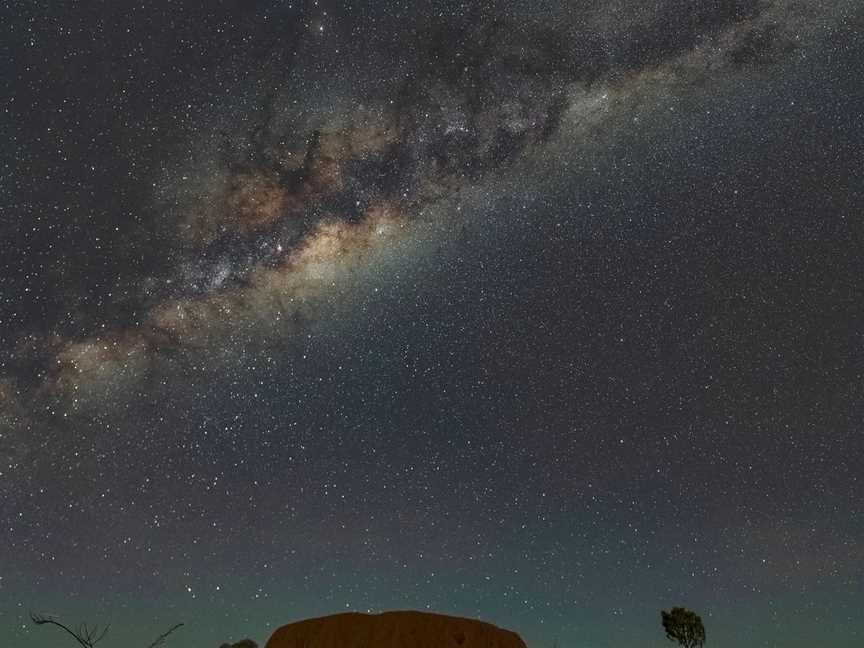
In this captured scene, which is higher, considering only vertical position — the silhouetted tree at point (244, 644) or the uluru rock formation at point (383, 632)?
the silhouetted tree at point (244, 644)

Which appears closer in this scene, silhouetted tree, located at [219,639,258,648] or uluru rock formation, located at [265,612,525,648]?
uluru rock formation, located at [265,612,525,648]

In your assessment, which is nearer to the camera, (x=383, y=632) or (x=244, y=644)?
(x=383, y=632)

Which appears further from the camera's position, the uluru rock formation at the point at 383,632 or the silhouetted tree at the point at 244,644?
the silhouetted tree at the point at 244,644

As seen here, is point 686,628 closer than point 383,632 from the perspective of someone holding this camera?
No

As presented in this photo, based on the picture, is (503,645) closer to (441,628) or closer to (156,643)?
(441,628)

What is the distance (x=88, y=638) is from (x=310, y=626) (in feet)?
27.9

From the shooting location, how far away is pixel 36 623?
20641 millimetres

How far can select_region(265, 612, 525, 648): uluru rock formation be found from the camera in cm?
1800

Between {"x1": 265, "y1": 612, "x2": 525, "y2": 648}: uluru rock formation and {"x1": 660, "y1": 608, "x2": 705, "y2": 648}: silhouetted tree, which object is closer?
{"x1": 265, "y1": 612, "x2": 525, "y2": 648}: uluru rock formation

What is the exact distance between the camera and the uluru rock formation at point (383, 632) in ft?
59.1

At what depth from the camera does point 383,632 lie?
59.3ft

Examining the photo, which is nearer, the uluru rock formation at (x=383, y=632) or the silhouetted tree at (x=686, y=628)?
the uluru rock formation at (x=383, y=632)

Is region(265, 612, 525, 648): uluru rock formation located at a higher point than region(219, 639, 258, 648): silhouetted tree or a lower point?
lower

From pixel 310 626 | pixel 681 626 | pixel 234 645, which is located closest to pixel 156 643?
pixel 310 626
